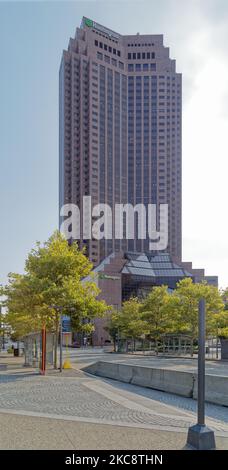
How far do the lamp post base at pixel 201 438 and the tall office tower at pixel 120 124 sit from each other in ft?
→ 455

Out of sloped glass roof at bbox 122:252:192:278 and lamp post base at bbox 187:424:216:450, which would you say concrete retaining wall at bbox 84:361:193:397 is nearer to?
lamp post base at bbox 187:424:216:450

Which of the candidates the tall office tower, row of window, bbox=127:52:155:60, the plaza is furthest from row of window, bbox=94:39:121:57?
the plaza

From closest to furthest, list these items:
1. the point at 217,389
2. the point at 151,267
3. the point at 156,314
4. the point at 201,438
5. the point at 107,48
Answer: the point at 201,438, the point at 217,389, the point at 156,314, the point at 151,267, the point at 107,48

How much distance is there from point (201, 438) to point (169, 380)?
8.46 meters

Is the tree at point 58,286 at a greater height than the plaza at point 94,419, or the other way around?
the tree at point 58,286

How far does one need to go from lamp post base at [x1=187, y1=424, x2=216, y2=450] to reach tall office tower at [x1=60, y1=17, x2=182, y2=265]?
138566mm

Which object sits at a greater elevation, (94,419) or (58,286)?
(58,286)

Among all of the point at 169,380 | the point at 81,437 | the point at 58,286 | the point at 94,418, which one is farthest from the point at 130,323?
the point at 81,437

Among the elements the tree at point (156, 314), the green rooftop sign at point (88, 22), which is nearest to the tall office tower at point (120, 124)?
the green rooftop sign at point (88, 22)

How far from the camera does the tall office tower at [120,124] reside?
156 meters

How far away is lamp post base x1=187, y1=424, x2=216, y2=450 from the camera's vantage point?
6562 mm

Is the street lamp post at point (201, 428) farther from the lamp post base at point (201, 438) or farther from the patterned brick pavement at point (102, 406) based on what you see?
the patterned brick pavement at point (102, 406)

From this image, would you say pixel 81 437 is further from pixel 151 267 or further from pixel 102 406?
pixel 151 267

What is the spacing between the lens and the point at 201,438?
6570 mm
